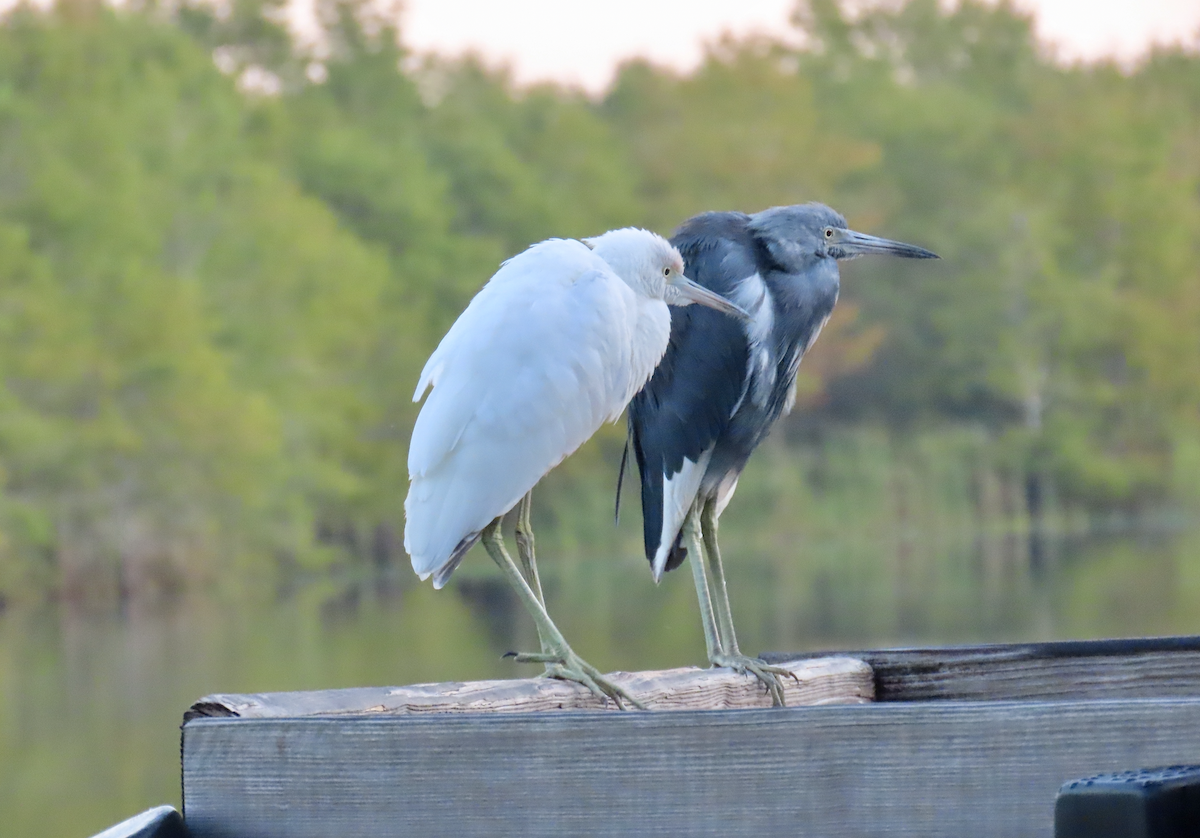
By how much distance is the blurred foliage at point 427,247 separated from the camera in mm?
19734

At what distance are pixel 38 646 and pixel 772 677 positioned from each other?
17.2 meters

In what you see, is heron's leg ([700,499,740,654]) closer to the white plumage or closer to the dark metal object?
the white plumage

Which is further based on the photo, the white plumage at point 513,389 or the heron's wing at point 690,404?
the heron's wing at point 690,404

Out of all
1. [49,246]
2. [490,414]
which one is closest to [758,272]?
[490,414]

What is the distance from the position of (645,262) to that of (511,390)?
0.39 metres

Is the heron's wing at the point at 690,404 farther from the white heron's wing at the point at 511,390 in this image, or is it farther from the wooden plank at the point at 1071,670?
the wooden plank at the point at 1071,670

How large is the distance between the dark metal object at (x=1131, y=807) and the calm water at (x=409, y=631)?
10.1 meters

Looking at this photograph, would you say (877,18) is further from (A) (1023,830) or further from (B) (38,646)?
(A) (1023,830)

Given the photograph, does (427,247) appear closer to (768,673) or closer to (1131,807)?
(768,673)

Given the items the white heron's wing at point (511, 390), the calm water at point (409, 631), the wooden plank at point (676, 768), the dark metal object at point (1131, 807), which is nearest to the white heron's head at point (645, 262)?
the white heron's wing at point (511, 390)

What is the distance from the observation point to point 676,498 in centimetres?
344

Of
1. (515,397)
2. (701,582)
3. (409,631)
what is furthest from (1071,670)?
(409,631)

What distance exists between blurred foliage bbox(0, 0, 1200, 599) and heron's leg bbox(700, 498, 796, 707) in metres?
16.2

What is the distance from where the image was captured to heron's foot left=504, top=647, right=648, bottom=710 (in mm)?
2074
